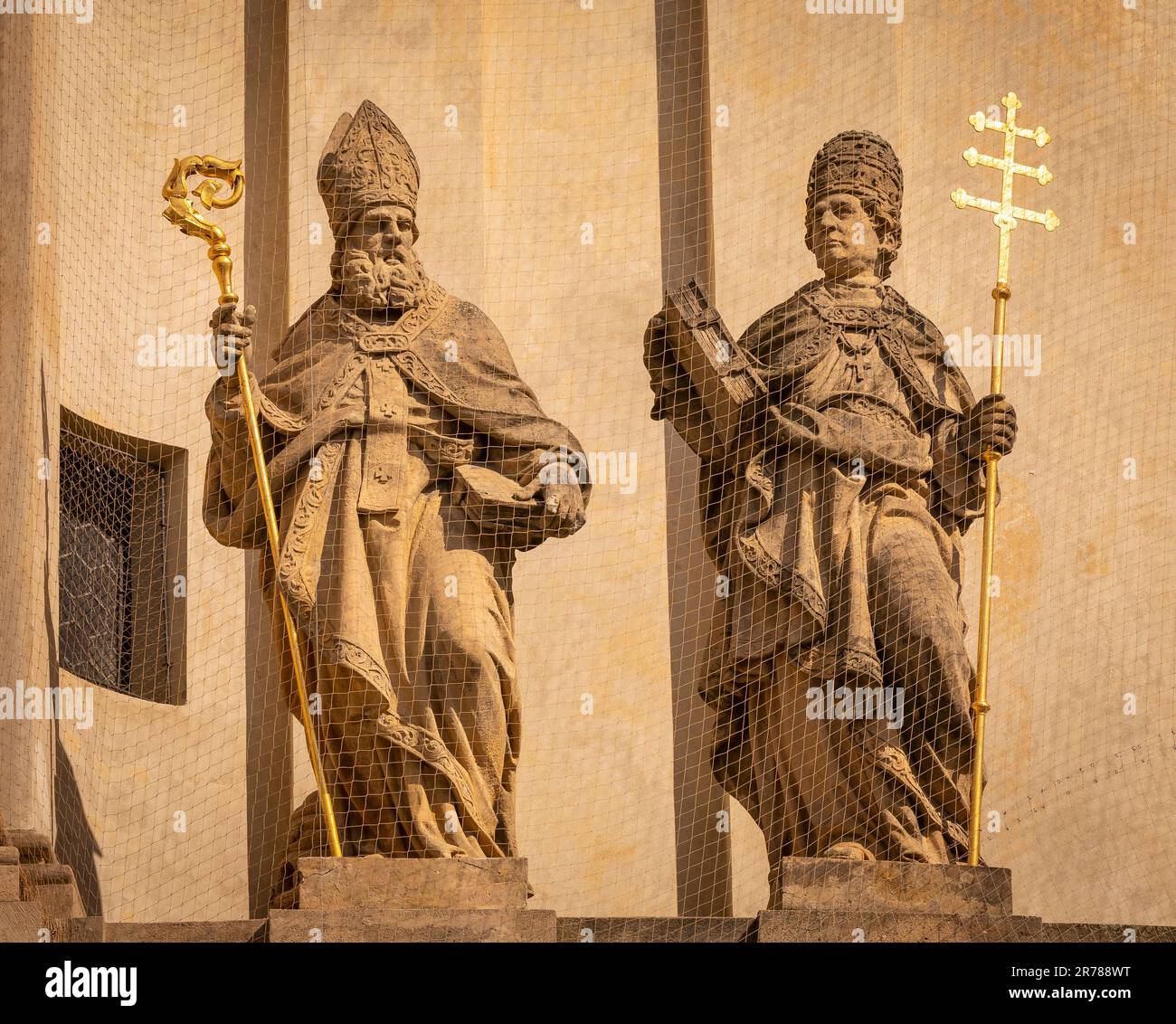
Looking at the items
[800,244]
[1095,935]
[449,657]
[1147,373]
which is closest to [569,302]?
[800,244]

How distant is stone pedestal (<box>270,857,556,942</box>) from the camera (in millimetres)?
8312

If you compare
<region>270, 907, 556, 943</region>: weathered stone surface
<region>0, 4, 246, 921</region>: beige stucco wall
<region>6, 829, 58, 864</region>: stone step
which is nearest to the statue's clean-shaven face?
<region>270, 907, 556, 943</region>: weathered stone surface

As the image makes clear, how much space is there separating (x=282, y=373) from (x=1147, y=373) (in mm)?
4575

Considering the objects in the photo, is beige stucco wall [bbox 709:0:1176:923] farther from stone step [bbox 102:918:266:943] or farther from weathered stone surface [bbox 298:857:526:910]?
stone step [bbox 102:918:266:943]

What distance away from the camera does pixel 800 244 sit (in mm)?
12188

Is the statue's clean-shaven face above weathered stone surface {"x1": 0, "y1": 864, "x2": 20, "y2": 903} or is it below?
above

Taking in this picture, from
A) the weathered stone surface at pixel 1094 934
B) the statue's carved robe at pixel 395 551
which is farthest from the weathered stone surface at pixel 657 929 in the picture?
the weathered stone surface at pixel 1094 934

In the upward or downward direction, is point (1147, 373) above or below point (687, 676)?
above

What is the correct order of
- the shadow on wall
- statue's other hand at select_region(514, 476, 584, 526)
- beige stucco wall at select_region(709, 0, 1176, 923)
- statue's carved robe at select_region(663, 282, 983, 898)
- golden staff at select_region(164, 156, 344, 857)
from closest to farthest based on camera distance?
golden staff at select_region(164, 156, 344, 857)
statue's carved robe at select_region(663, 282, 983, 898)
statue's other hand at select_region(514, 476, 584, 526)
the shadow on wall
beige stucco wall at select_region(709, 0, 1176, 923)

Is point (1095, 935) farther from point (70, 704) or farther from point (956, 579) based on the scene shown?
point (70, 704)

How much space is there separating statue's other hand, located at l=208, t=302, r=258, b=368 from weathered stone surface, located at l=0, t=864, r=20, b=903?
5.45ft

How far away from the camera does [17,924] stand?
8.30 metres

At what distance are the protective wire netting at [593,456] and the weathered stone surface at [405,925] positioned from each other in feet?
1.30

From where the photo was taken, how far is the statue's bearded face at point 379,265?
933cm
